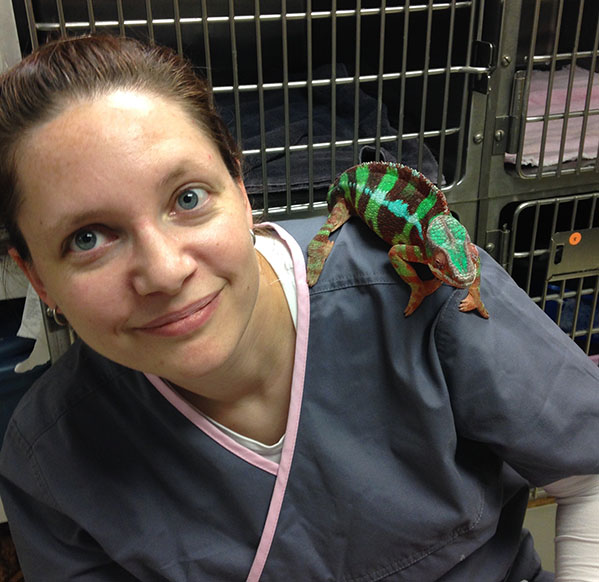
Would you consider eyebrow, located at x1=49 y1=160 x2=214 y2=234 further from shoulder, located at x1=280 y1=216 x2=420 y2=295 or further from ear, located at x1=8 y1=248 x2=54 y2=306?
shoulder, located at x1=280 y1=216 x2=420 y2=295

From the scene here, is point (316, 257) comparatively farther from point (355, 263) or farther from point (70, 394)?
point (70, 394)

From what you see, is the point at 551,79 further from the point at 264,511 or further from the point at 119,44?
the point at 264,511

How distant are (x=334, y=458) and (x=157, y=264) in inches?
15.7

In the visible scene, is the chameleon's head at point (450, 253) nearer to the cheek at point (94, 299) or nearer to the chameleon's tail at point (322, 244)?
the chameleon's tail at point (322, 244)

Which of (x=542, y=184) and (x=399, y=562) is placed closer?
(x=399, y=562)

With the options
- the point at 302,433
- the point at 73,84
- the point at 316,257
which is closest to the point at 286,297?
the point at 316,257

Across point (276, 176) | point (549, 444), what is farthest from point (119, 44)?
point (549, 444)

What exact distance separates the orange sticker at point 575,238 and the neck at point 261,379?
2.24 feet

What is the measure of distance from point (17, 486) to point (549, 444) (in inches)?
30.3

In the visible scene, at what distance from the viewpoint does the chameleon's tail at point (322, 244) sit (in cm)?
91

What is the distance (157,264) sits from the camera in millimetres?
683

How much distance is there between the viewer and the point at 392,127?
1312 mm

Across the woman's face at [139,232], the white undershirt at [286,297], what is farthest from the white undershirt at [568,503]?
the woman's face at [139,232]

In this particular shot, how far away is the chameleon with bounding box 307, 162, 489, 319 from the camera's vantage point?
0.79m
